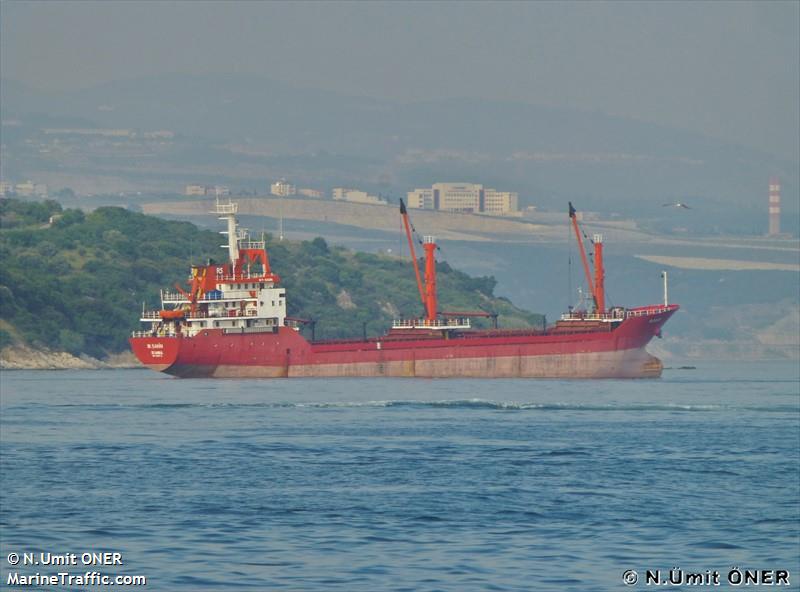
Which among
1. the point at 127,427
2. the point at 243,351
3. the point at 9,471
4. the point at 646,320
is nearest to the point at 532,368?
the point at 646,320

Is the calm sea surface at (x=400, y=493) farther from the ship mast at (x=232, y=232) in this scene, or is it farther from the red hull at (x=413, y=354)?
the ship mast at (x=232, y=232)

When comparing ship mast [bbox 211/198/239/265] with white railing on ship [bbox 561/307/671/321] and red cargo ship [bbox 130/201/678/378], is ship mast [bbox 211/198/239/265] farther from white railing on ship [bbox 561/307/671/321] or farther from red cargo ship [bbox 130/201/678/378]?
white railing on ship [bbox 561/307/671/321]

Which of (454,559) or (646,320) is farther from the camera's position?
(646,320)

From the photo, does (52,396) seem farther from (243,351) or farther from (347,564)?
(347,564)

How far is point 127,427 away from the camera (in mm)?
88312

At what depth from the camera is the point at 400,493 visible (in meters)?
59.2

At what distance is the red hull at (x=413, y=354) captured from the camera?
15612 centimetres

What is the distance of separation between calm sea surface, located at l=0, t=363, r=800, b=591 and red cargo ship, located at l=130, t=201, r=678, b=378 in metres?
48.5

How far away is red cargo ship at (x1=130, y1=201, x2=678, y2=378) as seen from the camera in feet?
512

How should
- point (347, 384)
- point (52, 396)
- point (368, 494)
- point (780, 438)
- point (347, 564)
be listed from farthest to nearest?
point (347, 384) < point (52, 396) < point (780, 438) < point (368, 494) < point (347, 564)

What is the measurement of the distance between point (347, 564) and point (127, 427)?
1780 inches

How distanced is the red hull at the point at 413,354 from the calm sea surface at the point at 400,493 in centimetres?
4834

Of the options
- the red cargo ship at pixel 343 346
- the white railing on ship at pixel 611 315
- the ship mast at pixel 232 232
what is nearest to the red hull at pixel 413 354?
the red cargo ship at pixel 343 346

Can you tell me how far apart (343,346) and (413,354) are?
6521mm
